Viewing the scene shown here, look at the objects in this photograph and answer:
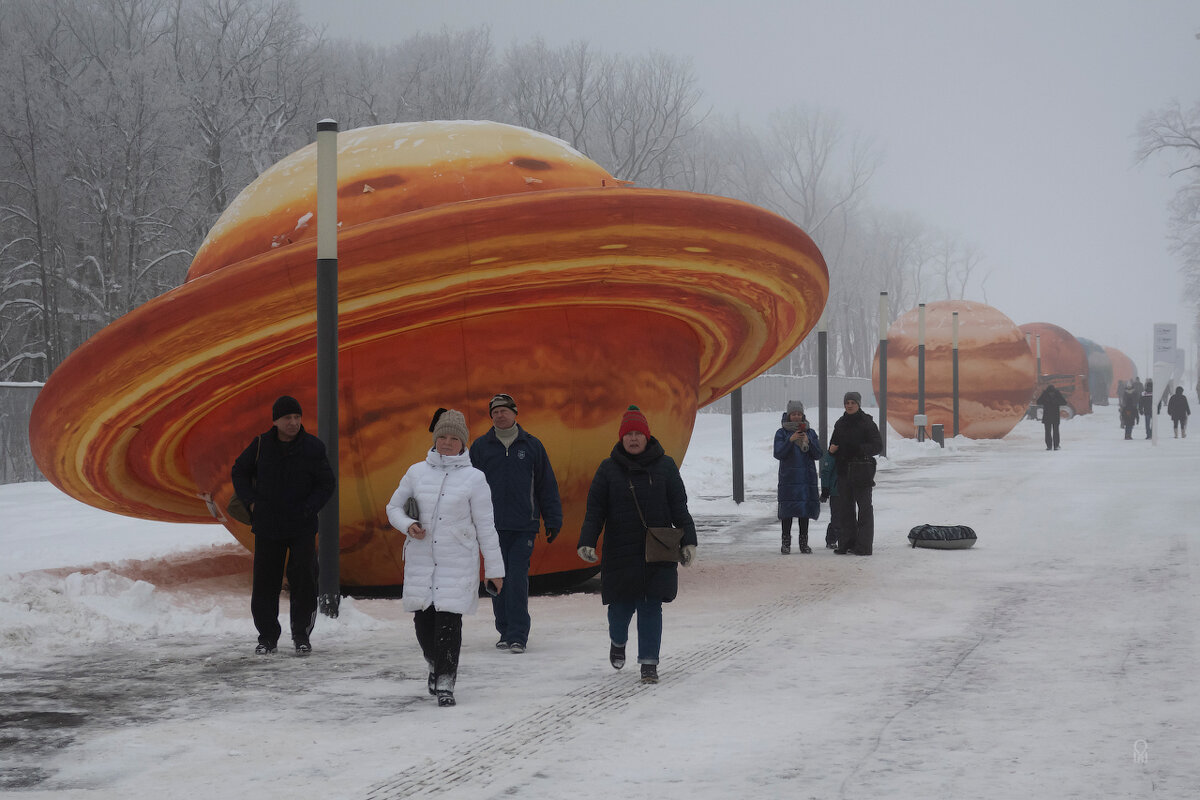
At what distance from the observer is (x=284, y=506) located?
7.60m

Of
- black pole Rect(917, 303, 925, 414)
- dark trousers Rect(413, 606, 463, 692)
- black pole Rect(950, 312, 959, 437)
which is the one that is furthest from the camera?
black pole Rect(950, 312, 959, 437)

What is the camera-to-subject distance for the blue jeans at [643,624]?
6777mm

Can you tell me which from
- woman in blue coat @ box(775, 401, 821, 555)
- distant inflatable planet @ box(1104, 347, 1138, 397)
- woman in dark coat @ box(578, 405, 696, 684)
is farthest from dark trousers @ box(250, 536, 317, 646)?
distant inflatable planet @ box(1104, 347, 1138, 397)

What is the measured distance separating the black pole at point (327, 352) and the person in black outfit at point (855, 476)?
18.0 ft

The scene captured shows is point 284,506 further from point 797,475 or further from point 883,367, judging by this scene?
point 883,367

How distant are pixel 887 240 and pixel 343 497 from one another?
9104cm

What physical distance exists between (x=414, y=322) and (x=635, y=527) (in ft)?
9.49

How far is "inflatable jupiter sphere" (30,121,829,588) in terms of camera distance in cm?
851

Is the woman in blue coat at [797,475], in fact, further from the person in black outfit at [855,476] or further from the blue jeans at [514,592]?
the blue jeans at [514,592]

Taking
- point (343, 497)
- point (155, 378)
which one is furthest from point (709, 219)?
point (155, 378)

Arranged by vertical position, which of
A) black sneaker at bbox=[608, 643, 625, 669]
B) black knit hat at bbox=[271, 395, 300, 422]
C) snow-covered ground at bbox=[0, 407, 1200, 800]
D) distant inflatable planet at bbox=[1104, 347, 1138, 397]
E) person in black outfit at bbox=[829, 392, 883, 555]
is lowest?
snow-covered ground at bbox=[0, 407, 1200, 800]

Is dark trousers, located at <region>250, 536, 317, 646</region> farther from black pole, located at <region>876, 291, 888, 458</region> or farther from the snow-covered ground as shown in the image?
black pole, located at <region>876, 291, 888, 458</region>

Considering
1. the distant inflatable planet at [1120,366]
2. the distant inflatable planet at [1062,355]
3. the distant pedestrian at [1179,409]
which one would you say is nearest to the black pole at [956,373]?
the distant pedestrian at [1179,409]

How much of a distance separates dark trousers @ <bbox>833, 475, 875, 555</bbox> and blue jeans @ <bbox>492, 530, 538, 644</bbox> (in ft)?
16.8
